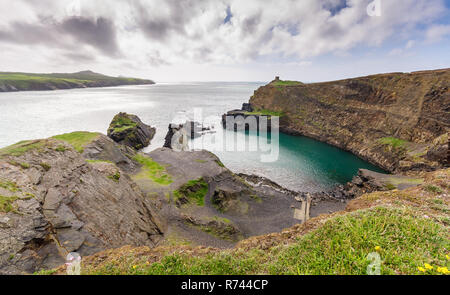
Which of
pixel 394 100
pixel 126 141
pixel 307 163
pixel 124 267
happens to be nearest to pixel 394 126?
pixel 394 100

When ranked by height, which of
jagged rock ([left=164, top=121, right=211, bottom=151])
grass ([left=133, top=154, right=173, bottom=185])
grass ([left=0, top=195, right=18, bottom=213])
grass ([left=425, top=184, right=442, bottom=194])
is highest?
grass ([left=0, top=195, right=18, bottom=213])

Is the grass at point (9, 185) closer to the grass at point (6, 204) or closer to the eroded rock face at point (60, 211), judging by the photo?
the eroded rock face at point (60, 211)

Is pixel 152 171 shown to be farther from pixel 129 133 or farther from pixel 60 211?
pixel 129 133

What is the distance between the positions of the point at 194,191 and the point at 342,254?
2315 cm

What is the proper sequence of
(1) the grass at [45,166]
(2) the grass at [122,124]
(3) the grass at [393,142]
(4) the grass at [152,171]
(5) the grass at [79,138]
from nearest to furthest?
(1) the grass at [45,166] < (4) the grass at [152,171] < (5) the grass at [79,138] < (3) the grass at [393,142] < (2) the grass at [122,124]

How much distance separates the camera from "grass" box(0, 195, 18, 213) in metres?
8.76

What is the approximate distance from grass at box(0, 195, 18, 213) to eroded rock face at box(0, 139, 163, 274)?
12 mm

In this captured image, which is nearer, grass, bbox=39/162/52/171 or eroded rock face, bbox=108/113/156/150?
grass, bbox=39/162/52/171

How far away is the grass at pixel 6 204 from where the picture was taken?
28.7 feet

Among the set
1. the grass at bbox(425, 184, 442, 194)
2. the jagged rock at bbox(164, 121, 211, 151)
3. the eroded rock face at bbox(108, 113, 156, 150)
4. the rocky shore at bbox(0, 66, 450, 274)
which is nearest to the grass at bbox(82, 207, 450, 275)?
the rocky shore at bbox(0, 66, 450, 274)

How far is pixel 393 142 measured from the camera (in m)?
46.6

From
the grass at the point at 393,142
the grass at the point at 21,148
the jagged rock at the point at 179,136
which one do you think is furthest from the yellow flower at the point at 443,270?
the grass at the point at 393,142

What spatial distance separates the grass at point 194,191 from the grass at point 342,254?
18227mm

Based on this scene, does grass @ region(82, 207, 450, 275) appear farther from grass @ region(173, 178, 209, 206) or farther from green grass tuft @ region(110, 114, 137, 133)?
green grass tuft @ region(110, 114, 137, 133)
